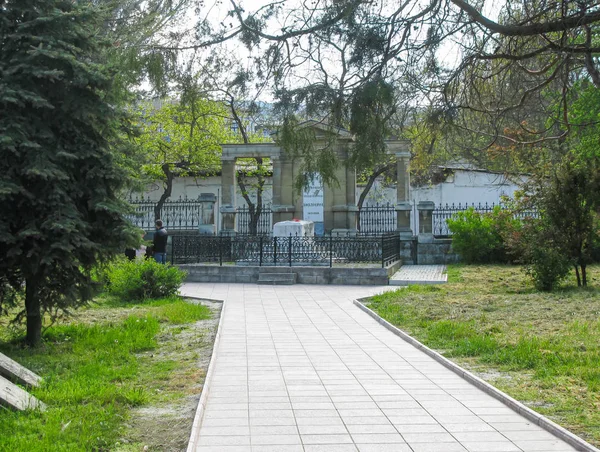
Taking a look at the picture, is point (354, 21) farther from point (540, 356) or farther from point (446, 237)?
point (446, 237)

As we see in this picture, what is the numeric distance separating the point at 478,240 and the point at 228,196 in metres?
9.81

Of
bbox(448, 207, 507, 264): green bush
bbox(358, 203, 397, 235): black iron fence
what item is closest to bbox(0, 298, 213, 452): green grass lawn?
bbox(448, 207, 507, 264): green bush

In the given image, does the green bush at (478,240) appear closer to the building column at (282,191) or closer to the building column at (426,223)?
the building column at (426,223)

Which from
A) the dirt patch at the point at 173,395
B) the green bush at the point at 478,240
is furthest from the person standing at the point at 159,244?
the green bush at the point at 478,240

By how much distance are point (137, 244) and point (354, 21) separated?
401cm

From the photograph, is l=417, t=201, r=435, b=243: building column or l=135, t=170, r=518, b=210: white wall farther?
l=135, t=170, r=518, b=210: white wall

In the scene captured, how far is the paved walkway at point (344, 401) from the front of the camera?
16.1 feet

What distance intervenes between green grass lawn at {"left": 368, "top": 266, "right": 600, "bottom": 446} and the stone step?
4169mm

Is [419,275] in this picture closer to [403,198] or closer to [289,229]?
[289,229]

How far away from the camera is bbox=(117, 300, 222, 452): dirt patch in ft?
16.3

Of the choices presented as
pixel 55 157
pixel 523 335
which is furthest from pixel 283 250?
pixel 55 157

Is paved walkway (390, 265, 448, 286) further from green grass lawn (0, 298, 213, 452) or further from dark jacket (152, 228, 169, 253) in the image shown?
green grass lawn (0, 298, 213, 452)

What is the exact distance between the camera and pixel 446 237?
988 inches

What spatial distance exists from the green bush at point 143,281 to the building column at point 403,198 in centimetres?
1181
